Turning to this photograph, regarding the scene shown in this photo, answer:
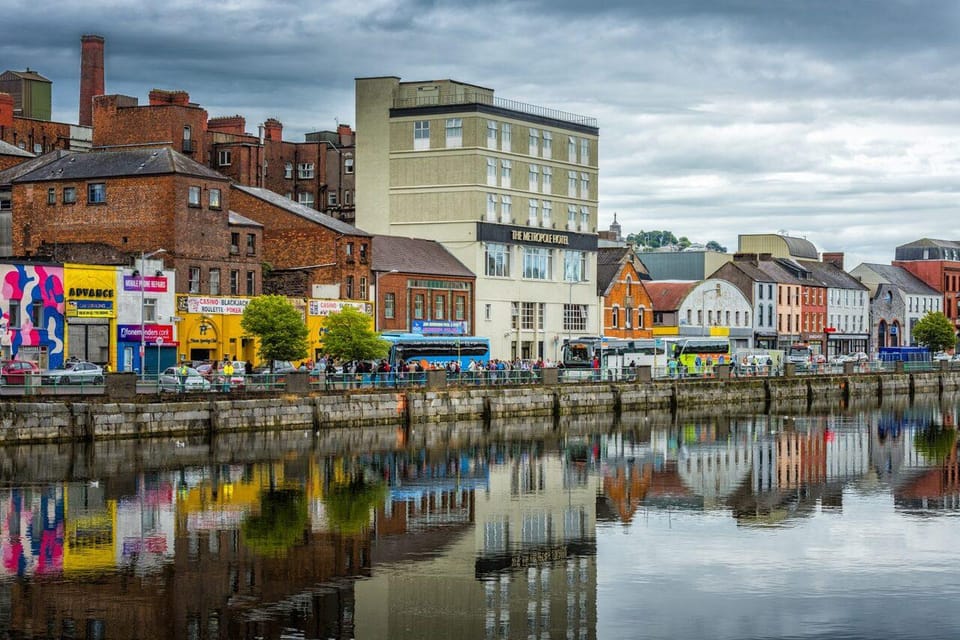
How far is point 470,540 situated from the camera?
135ft

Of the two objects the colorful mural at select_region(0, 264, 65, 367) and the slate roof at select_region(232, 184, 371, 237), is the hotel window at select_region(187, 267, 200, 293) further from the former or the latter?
the slate roof at select_region(232, 184, 371, 237)

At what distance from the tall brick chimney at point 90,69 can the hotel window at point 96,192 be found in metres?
37.4

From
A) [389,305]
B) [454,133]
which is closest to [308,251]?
[389,305]

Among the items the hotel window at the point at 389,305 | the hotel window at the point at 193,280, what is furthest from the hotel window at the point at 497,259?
the hotel window at the point at 193,280

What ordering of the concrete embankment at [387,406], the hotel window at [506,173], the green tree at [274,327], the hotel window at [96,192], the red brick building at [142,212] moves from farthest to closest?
the hotel window at [506,173] < the hotel window at [96,192] < the red brick building at [142,212] < the green tree at [274,327] < the concrete embankment at [387,406]

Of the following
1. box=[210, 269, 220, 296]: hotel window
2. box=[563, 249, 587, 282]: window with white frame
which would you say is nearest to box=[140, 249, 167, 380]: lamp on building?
box=[210, 269, 220, 296]: hotel window

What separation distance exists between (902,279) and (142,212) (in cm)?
11705

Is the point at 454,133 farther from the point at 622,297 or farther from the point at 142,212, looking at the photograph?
the point at 142,212

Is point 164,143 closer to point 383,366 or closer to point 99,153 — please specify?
point 99,153

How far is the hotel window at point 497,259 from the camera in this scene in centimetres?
10956

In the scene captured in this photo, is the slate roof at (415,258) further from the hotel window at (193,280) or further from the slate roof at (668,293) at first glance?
the slate roof at (668,293)

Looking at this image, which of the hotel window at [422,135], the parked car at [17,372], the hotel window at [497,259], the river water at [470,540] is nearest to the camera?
the river water at [470,540]

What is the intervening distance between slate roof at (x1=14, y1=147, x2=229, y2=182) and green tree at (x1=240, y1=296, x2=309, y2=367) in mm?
10641

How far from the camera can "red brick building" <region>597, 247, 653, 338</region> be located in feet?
Answer: 401
